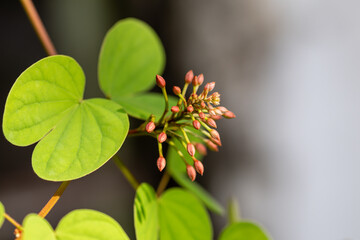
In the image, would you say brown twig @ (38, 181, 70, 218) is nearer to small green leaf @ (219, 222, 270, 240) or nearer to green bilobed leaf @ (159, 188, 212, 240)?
green bilobed leaf @ (159, 188, 212, 240)

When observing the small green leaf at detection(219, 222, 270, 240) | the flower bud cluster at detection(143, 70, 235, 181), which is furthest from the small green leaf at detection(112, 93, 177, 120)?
the small green leaf at detection(219, 222, 270, 240)

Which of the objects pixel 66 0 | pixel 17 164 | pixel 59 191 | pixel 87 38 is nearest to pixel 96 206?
pixel 17 164

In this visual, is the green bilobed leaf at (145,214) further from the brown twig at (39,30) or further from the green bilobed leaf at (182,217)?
the brown twig at (39,30)

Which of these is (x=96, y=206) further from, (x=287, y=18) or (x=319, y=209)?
(x=287, y=18)

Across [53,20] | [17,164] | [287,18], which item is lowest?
[17,164]

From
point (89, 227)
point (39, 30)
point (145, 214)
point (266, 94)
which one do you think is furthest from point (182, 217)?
point (266, 94)

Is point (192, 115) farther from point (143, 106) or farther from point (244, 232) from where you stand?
point (244, 232)

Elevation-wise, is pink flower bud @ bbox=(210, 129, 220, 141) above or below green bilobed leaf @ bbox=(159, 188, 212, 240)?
above
